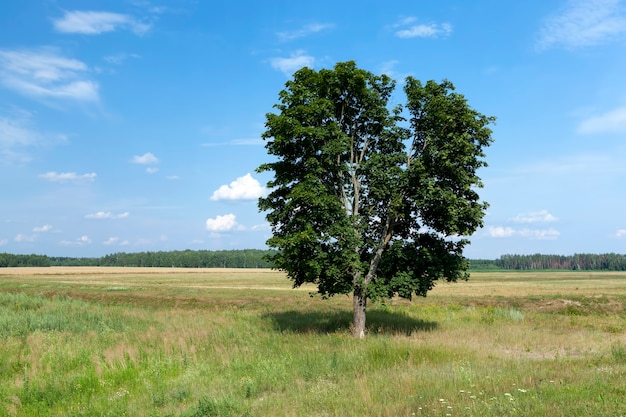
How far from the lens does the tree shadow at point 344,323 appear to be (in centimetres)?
2255

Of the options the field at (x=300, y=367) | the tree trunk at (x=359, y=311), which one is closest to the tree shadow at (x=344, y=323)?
the field at (x=300, y=367)

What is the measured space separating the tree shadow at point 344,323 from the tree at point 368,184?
114 inches

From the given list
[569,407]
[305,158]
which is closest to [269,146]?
[305,158]

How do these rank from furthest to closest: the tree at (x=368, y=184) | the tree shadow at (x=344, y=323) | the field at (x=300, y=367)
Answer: the tree shadow at (x=344, y=323) < the tree at (x=368, y=184) < the field at (x=300, y=367)

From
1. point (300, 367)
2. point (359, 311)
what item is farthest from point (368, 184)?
point (300, 367)

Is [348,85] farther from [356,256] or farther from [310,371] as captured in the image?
[310,371]

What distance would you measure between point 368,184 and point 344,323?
8.64 m

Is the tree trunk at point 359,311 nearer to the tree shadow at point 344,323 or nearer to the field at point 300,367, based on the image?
the field at point 300,367

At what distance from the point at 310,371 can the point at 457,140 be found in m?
11.2

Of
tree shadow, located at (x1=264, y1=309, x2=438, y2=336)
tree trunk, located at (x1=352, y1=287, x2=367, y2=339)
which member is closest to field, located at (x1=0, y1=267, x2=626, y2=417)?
tree shadow, located at (x1=264, y1=309, x2=438, y2=336)

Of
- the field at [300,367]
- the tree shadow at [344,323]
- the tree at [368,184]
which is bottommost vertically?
the tree shadow at [344,323]

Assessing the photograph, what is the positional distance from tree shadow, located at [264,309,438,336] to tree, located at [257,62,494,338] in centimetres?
289

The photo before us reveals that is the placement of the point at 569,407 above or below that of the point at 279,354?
above

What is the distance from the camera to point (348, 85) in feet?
67.9
